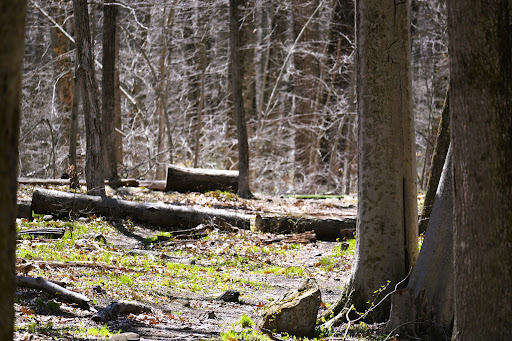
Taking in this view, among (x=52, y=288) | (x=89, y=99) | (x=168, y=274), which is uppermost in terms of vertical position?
(x=89, y=99)

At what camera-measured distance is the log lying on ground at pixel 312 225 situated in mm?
11133

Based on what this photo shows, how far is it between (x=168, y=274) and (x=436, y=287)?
4.05m

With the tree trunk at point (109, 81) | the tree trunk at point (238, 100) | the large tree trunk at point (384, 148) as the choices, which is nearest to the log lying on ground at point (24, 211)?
the tree trunk at point (109, 81)

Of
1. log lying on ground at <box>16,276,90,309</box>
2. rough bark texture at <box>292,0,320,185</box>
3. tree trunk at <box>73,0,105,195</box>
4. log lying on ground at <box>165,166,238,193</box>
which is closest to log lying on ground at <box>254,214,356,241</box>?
tree trunk at <box>73,0,105,195</box>

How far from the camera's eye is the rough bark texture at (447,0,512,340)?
3598 millimetres

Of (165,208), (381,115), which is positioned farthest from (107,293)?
(165,208)

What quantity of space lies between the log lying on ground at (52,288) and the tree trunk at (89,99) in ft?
22.4

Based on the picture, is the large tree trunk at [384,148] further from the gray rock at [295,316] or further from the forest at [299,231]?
the gray rock at [295,316]

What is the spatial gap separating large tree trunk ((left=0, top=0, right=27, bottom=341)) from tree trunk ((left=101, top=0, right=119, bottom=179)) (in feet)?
42.8

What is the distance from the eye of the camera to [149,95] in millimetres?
24141

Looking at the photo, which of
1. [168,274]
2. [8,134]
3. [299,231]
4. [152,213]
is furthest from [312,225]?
[8,134]

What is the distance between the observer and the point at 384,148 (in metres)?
5.61

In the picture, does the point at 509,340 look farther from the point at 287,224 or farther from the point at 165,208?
the point at 165,208

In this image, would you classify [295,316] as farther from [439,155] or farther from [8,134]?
[439,155]
